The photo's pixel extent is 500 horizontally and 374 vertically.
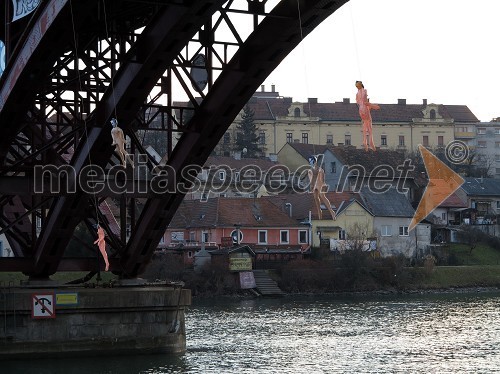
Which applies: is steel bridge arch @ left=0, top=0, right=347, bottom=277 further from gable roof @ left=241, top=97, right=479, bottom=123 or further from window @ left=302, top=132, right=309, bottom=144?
gable roof @ left=241, top=97, right=479, bottom=123

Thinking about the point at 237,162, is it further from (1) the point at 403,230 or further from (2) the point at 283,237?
(2) the point at 283,237

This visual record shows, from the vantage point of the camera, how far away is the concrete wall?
1265 inches

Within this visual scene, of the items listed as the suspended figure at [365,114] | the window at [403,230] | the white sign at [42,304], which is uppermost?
the window at [403,230]

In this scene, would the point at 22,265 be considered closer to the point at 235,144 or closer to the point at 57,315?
the point at 57,315

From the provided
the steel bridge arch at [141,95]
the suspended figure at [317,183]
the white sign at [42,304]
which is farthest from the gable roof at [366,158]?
the suspended figure at [317,183]

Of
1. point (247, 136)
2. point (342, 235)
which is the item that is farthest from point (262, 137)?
point (342, 235)

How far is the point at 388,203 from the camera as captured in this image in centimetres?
9962

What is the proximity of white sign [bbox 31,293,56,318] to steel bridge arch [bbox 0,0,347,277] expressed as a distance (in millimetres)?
878

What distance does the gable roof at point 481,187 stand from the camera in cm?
12081

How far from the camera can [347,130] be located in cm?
15625

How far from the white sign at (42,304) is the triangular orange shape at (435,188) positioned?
6604 centimetres

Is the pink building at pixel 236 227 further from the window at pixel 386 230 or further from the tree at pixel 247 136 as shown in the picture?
the tree at pixel 247 136

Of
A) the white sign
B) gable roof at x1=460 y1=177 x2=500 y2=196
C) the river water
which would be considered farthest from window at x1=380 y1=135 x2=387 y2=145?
the white sign

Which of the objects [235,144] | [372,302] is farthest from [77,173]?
[235,144]
